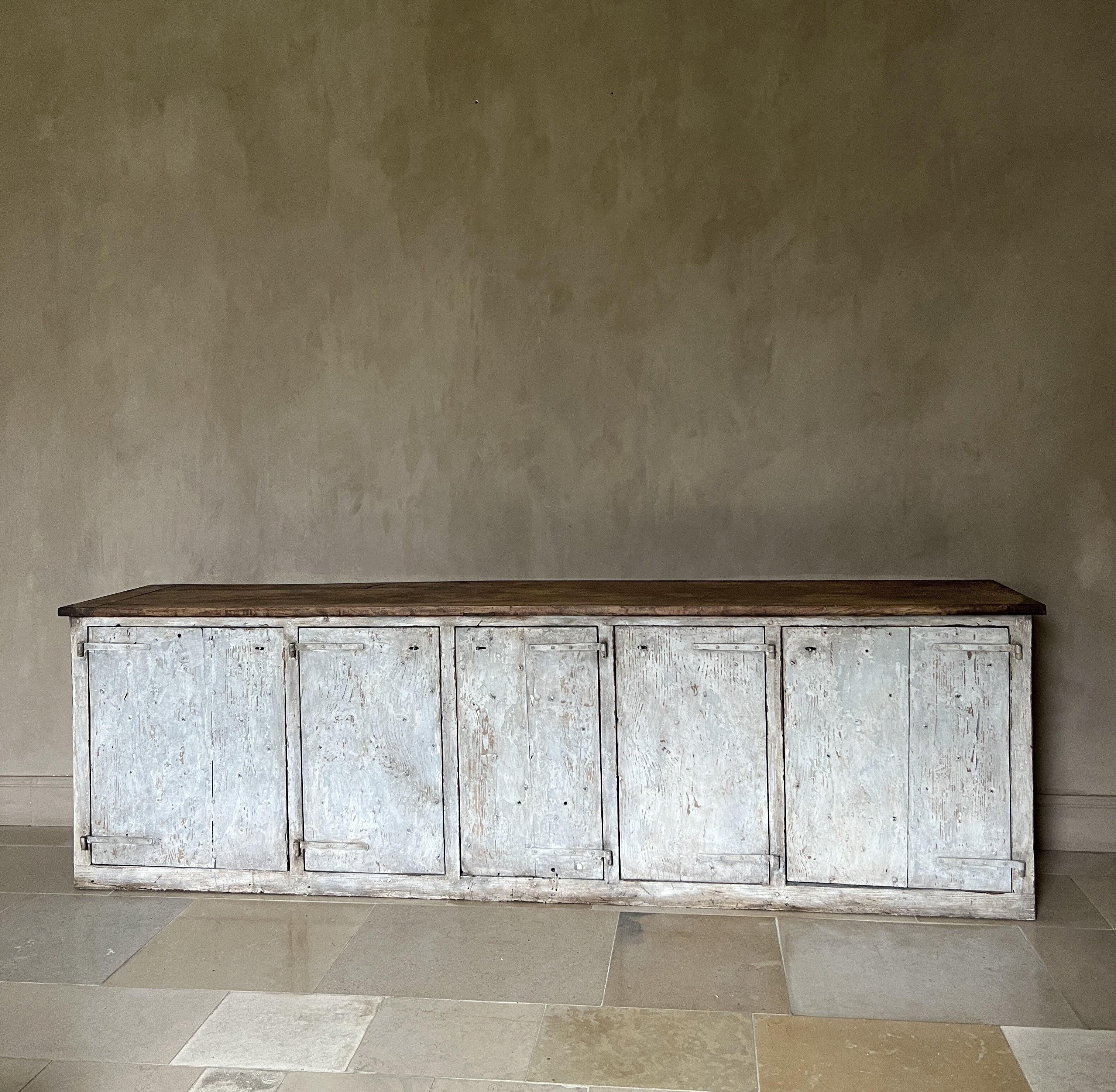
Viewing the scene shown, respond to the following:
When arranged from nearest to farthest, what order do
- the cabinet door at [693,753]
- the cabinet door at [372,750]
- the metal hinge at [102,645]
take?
the cabinet door at [693,753], the cabinet door at [372,750], the metal hinge at [102,645]

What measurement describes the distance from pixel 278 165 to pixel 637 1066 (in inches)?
129

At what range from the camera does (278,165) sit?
13.1 feet

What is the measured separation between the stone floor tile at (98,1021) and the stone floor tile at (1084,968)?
1.91 m

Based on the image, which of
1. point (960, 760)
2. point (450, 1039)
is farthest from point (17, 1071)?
point (960, 760)

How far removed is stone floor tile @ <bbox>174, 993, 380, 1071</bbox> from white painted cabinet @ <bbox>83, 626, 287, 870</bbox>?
2.40ft

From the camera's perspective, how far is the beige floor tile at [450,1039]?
2330mm

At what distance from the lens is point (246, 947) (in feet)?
9.71

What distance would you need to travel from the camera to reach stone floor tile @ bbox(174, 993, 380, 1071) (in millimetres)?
2369

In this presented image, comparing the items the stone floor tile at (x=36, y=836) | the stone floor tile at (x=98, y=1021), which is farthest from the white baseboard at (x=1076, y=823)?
the stone floor tile at (x=36, y=836)

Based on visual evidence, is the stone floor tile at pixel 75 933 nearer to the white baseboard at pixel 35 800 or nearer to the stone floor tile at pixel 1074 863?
the white baseboard at pixel 35 800

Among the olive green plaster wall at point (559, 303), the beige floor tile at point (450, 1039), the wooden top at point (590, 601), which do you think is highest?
the olive green plaster wall at point (559, 303)

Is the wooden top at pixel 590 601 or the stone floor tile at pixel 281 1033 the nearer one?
the stone floor tile at pixel 281 1033

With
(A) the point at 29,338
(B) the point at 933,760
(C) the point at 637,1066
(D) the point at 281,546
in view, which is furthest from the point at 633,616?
(A) the point at 29,338

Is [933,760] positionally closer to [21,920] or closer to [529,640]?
[529,640]
